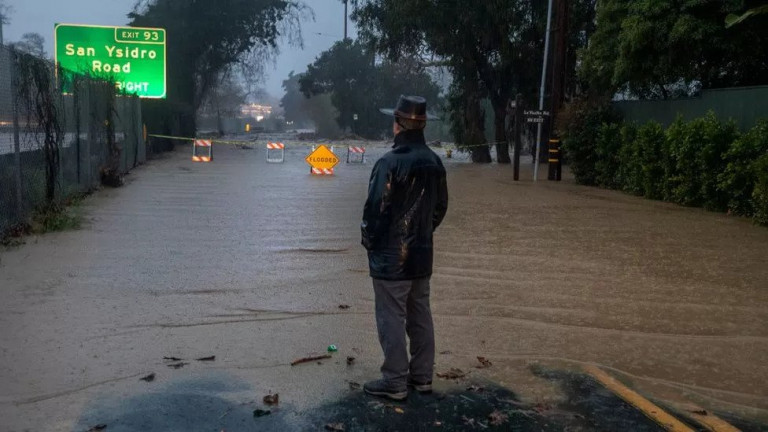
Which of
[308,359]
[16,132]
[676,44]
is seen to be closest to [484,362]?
[308,359]

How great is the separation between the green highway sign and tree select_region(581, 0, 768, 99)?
583 inches

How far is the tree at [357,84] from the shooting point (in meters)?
73.5

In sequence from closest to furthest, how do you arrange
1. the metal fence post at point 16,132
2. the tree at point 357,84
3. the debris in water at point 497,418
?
the debris in water at point 497,418 < the metal fence post at point 16,132 < the tree at point 357,84

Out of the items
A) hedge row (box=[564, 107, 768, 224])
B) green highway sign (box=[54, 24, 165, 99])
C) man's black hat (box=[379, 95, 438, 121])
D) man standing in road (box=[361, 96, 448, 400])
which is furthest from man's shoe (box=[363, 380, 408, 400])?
green highway sign (box=[54, 24, 165, 99])

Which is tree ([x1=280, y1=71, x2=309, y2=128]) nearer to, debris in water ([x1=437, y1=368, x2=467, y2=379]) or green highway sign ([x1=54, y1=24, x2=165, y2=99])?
green highway sign ([x1=54, y1=24, x2=165, y2=99])

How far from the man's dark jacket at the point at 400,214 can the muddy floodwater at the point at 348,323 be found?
85 cm

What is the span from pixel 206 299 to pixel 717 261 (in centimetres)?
624

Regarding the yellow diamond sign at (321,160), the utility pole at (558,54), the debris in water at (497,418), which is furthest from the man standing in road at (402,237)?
the yellow diamond sign at (321,160)

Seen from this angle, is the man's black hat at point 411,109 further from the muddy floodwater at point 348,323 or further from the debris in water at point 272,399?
the debris in water at point 272,399

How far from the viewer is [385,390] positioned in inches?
195

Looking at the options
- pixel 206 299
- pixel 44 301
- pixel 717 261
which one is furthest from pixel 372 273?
pixel 717 261

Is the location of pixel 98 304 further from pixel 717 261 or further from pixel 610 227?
pixel 610 227

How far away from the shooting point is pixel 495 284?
8.52 metres

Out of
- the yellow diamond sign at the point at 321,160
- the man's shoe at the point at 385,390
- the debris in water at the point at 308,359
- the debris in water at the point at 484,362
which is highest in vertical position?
the yellow diamond sign at the point at 321,160
